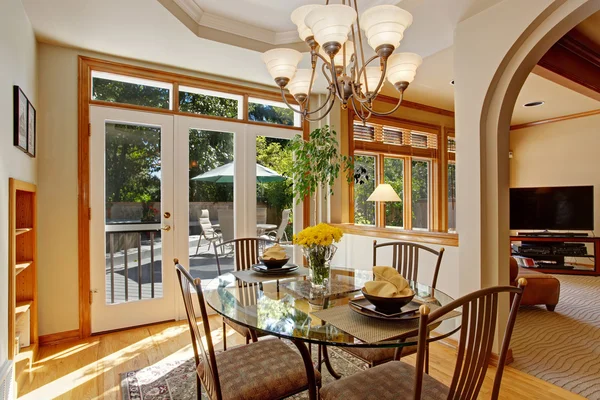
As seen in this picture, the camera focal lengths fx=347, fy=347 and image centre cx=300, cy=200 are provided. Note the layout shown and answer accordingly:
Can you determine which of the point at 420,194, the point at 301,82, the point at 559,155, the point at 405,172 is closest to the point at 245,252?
the point at 301,82

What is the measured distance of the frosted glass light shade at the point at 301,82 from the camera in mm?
2211

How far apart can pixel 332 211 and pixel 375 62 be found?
5.89 feet

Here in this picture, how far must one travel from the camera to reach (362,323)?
1398mm

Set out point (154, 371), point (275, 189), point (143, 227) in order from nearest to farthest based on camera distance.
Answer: point (154, 371), point (143, 227), point (275, 189)

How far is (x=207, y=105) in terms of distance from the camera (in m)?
3.71

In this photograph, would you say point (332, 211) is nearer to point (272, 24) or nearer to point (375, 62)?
point (375, 62)

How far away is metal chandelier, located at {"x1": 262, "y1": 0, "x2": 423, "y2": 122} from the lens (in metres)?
1.62

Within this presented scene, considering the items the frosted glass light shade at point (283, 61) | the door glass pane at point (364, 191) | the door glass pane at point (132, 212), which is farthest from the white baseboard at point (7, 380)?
the door glass pane at point (364, 191)

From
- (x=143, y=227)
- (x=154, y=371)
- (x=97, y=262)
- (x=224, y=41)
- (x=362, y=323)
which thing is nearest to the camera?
(x=362, y=323)

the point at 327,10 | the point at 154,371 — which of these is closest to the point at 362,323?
the point at 327,10

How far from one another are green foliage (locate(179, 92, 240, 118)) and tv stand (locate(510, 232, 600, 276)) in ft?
17.9

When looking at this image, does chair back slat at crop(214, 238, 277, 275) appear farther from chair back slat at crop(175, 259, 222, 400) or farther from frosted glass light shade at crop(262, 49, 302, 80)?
frosted glass light shade at crop(262, 49, 302, 80)

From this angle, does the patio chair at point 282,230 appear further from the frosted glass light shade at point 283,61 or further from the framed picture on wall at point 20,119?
the framed picture on wall at point 20,119

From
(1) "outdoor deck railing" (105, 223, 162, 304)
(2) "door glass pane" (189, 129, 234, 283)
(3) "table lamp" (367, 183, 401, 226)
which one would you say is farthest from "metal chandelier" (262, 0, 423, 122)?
(3) "table lamp" (367, 183, 401, 226)
